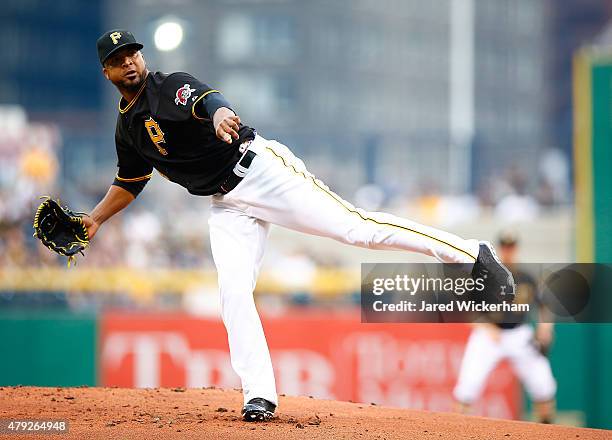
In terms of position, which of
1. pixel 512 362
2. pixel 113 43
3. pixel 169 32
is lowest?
pixel 512 362

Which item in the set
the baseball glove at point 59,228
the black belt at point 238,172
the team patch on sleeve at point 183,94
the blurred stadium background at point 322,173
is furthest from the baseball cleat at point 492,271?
the blurred stadium background at point 322,173

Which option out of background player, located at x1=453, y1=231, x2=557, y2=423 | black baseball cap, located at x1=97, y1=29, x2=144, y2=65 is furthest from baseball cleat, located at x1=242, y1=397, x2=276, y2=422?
background player, located at x1=453, y1=231, x2=557, y2=423

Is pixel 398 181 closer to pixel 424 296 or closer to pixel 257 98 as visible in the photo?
pixel 424 296

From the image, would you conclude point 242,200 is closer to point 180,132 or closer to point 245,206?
point 245,206

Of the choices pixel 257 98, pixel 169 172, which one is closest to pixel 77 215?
pixel 169 172

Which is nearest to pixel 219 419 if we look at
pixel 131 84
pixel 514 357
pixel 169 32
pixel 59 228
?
pixel 59 228

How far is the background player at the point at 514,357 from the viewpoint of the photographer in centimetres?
882

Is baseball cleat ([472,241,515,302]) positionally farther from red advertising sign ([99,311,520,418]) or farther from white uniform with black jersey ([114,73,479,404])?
red advertising sign ([99,311,520,418])

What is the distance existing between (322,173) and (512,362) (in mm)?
9537

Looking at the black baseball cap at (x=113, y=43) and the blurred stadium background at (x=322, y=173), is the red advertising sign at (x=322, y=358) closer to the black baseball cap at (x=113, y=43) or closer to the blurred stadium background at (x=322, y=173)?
the blurred stadium background at (x=322, y=173)

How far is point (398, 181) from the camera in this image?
19.6 metres

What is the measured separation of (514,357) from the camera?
350 inches

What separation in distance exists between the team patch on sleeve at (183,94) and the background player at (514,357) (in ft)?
Result: 14.4

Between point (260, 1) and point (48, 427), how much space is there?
104 ft
